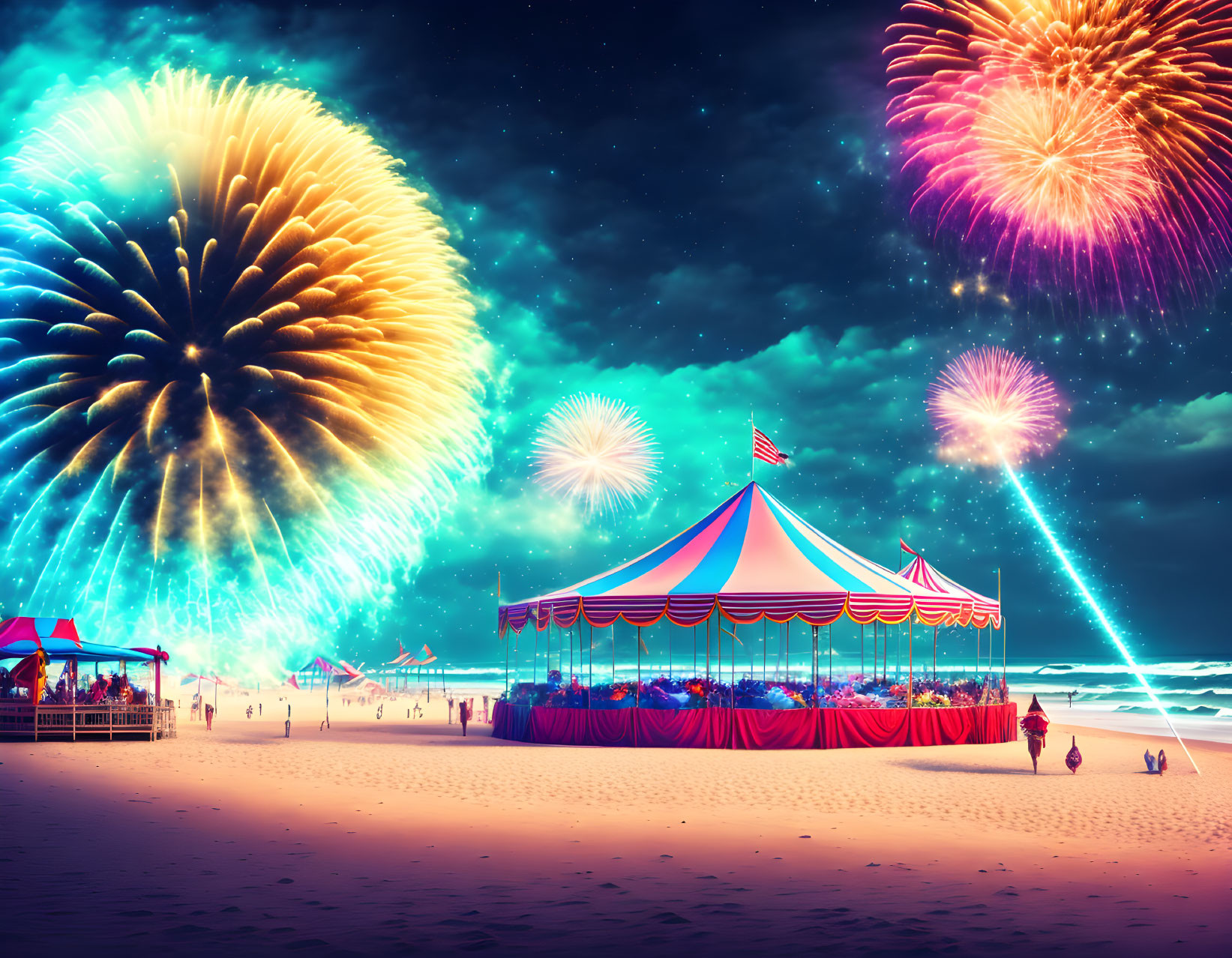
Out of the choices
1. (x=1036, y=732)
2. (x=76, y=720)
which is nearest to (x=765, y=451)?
(x=1036, y=732)

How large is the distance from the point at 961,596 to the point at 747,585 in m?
5.96

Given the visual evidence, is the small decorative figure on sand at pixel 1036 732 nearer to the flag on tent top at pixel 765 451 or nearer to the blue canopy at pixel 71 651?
the flag on tent top at pixel 765 451

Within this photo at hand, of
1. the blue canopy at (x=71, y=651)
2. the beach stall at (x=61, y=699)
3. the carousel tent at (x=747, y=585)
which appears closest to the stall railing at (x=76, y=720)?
the beach stall at (x=61, y=699)

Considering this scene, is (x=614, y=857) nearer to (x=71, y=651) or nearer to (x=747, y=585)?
(x=747, y=585)

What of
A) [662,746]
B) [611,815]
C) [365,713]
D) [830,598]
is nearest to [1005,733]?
[830,598]

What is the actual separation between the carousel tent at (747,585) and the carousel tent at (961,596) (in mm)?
348

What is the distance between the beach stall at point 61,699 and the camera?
26.5m

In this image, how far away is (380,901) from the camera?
327 inches

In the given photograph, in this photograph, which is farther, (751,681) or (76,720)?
(76,720)

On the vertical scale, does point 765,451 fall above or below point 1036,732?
above

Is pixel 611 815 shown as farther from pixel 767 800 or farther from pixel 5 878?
pixel 5 878

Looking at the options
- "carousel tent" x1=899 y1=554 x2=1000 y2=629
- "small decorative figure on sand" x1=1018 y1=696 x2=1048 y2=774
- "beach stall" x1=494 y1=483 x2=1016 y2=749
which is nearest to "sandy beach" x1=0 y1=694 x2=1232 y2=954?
"small decorative figure on sand" x1=1018 y1=696 x2=1048 y2=774

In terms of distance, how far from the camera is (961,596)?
87.4 feet

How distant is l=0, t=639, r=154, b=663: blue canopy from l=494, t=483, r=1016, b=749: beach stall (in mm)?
10318
